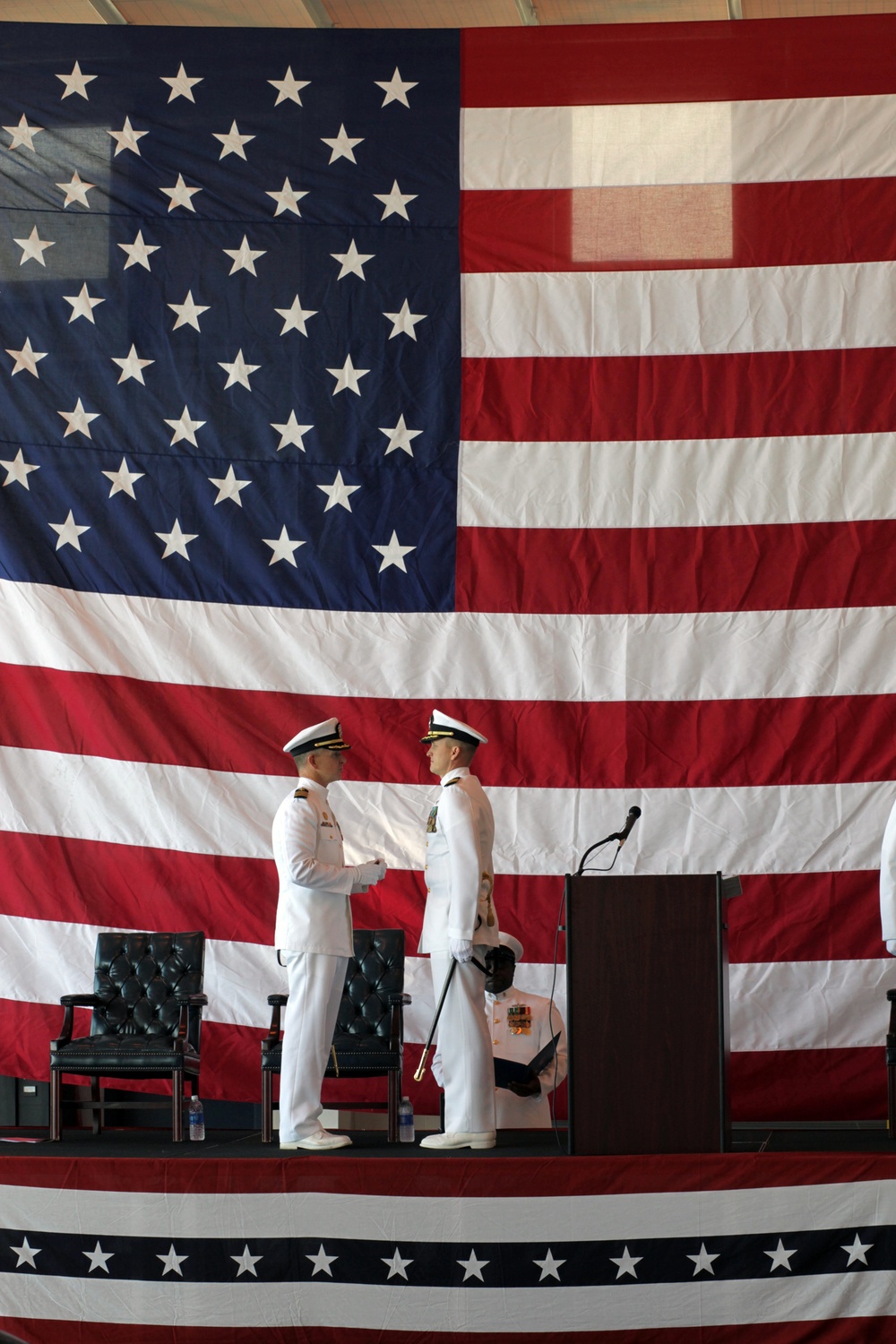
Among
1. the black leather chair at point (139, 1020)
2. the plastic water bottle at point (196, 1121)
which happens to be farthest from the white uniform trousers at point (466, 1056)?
the black leather chair at point (139, 1020)

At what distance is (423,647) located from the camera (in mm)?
6527

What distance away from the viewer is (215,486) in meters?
6.68

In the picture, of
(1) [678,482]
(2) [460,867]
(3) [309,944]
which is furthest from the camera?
(1) [678,482]

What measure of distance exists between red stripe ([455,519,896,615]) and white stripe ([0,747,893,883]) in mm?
861

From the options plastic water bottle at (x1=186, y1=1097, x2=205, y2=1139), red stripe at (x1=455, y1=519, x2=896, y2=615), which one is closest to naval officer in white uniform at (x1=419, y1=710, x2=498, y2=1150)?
plastic water bottle at (x1=186, y1=1097, x2=205, y2=1139)

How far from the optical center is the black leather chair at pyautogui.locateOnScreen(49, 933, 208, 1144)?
557 cm

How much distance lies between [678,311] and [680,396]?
41 centimetres

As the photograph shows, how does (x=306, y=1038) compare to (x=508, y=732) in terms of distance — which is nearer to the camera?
(x=306, y=1038)

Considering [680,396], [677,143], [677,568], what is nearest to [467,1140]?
[677,568]

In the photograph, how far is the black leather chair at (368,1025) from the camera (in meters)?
5.51

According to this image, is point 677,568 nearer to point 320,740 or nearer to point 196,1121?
point 320,740

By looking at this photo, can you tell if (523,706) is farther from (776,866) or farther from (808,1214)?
(808,1214)

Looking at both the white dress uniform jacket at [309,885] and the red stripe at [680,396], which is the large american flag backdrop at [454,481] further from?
the white dress uniform jacket at [309,885]

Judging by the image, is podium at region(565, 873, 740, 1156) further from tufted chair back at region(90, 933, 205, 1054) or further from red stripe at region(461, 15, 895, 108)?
red stripe at region(461, 15, 895, 108)
